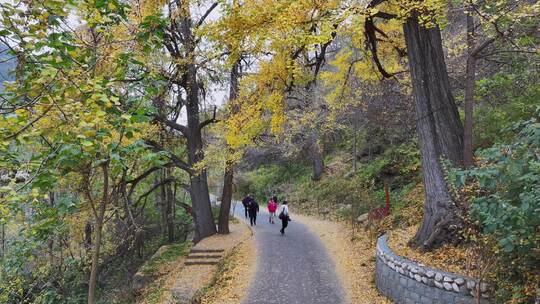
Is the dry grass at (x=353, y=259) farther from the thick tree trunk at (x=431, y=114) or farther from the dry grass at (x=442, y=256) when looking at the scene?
the thick tree trunk at (x=431, y=114)

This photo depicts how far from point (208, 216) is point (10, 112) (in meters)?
12.5

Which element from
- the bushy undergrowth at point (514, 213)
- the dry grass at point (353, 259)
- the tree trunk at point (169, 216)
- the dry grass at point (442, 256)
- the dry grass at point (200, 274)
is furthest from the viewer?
the tree trunk at point (169, 216)

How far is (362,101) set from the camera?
17828 millimetres

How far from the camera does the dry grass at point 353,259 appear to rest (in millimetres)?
7988

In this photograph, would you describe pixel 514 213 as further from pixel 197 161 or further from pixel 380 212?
pixel 197 161

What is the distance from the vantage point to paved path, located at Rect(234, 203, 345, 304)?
806 centimetres

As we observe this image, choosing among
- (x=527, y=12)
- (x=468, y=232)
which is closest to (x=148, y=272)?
(x=468, y=232)

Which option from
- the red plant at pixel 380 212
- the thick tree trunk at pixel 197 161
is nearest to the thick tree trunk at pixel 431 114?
the red plant at pixel 380 212

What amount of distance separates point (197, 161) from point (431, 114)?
362 inches

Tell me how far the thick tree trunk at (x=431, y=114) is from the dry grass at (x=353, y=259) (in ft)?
4.99

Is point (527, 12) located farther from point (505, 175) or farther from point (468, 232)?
point (468, 232)

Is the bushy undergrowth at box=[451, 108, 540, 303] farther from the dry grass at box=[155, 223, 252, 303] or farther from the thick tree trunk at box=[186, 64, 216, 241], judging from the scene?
the thick tree trunk at box=[186, 64, 216, 241]

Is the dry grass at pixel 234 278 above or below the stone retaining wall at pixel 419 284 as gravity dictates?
below

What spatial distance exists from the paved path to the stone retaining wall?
3.50 feet
